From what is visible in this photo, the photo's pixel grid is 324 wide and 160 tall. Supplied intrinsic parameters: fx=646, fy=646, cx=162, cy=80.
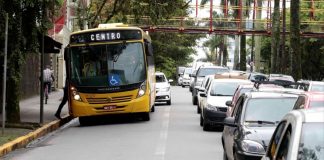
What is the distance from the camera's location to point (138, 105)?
68.5 ft

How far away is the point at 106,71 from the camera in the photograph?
2069 centimetres

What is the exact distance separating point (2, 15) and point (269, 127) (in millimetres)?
9717

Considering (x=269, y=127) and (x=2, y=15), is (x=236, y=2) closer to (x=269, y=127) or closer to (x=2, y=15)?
(x=2, y=15)

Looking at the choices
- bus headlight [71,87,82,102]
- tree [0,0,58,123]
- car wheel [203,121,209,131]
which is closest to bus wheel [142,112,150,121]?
bus headlight [71,87,82,102]

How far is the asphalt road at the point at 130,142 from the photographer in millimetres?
13422

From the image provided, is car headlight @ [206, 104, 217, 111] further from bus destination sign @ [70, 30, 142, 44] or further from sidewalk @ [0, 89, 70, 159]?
sidewalk @ [0, 89, 70, 159]

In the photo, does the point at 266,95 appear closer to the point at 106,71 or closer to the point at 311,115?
the point at 311,115

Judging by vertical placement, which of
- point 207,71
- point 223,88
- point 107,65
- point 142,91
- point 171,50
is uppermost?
point 171,50

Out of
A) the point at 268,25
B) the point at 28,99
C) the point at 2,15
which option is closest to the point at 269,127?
the point at 2,15

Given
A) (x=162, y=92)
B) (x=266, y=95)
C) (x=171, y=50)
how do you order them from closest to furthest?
(x=266, y=95)
(x=162, y=92)
(x=171, y=50)

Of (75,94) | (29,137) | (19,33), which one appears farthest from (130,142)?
(75,94)

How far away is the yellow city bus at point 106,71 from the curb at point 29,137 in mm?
921

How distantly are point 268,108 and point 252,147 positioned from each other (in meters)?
1.88

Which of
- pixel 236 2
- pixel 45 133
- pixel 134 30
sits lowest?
pixel 45 133
